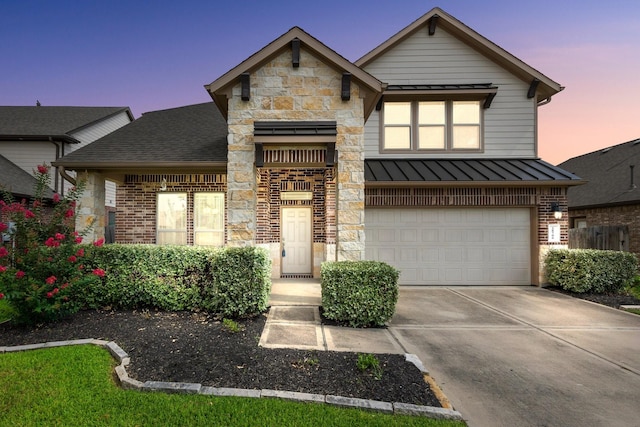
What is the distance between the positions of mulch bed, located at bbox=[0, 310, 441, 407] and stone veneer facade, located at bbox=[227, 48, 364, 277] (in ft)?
7.35

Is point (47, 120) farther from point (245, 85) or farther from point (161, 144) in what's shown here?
point (245, 85)

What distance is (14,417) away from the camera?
2.63 meters

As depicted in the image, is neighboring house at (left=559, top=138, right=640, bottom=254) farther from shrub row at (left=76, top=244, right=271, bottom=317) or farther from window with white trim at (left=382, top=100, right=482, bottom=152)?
shrub row at (left=76, top=244, right=271, bottom=317)

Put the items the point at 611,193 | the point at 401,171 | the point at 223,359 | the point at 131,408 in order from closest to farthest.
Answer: the point at 131,408 < the point at 223,359 < the point at 401,171 < the point at 611,193

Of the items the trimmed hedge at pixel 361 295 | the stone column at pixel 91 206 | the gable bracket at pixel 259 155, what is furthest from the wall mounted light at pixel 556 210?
the stone column at pixel 91 206

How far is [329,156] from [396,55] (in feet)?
20.0

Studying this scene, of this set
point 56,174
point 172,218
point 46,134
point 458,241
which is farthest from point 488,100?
point 46,134

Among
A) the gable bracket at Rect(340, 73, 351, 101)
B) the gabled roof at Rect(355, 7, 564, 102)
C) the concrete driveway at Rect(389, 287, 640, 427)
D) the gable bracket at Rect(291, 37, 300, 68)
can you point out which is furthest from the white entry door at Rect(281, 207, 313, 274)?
the gabled roof at Rect(355, 7, 564, 102)

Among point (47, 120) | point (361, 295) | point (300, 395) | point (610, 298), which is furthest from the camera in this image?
point (47, 120)

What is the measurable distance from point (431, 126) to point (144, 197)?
9787 mm

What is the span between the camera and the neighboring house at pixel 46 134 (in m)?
14.0

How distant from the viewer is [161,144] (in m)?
8.95

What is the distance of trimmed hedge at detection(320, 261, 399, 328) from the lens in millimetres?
A: 5215

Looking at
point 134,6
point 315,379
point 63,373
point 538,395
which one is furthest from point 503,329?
point 134,6
